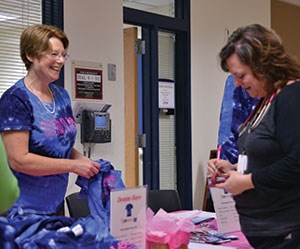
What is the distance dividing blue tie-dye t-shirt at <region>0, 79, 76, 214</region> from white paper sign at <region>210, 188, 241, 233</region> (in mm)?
797

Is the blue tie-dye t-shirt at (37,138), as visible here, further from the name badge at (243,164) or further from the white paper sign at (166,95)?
the white paper sign at (166,95)

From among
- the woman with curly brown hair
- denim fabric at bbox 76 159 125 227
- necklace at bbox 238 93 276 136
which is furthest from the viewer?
denim fabric at bbox 76 159 125 227

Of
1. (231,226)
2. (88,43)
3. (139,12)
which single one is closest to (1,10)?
(88,43)

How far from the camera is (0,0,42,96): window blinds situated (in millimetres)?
3590

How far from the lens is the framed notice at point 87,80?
405 cm

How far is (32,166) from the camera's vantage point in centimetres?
199

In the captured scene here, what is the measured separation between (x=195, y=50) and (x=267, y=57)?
371 cm

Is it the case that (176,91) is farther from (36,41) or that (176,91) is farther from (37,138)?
(37,138)

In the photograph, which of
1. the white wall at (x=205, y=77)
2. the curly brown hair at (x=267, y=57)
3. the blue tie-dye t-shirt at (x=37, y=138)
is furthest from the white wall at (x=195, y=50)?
the curly brown hair at (x=267, y=57)

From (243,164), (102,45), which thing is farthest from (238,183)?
(102,45)

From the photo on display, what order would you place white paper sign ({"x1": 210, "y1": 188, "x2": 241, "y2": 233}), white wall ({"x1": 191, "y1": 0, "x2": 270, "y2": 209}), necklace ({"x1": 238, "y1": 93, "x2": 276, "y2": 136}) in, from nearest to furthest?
necklace ({"x1": 238, "y1": 93, "x2": 276, "y2": 136}) → white paper sign ({"x1": 210, "y1": 188, "x2": 241, "y2": 233}) → white wall ({"x1": 191, "y1": 0, "x2": 270, "y2": 209})

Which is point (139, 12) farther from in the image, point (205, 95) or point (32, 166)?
point (32, 166)

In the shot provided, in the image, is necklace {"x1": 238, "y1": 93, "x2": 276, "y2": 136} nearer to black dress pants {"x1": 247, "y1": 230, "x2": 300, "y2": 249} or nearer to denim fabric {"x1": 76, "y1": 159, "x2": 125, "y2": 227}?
black dress pants {"x1": 247, "y1": 230, "x2": 300, "y2": 249}

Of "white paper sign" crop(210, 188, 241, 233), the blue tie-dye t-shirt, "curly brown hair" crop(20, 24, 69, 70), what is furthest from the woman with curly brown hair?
"curly brown hair" crop(20, 24, 69, 70)
